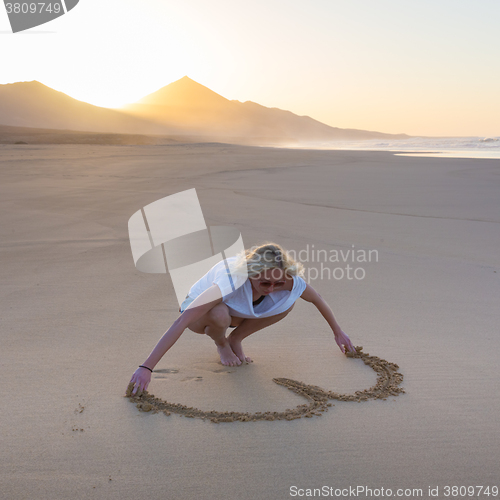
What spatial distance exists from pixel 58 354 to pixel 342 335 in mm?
1823

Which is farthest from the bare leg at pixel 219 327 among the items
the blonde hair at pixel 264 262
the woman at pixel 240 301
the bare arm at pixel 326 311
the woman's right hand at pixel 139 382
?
the bare arm at pixel 326 311

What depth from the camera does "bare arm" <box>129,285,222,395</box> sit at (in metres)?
2.46

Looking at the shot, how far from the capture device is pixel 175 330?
8.11 feet

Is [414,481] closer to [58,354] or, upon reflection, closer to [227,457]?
[227,457]

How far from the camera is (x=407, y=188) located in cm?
1050

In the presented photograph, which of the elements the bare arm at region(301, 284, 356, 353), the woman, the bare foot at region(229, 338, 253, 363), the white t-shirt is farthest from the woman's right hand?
the bare arm at region(301, 284, 356, 353)

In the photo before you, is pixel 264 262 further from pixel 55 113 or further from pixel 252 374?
pixel 55 113

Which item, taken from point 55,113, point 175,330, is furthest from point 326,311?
point 55,113

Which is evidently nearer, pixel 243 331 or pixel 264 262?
pixel 264 262

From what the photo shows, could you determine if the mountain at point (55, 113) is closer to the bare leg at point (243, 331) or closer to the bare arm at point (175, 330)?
the bare leg at point (243, 331)

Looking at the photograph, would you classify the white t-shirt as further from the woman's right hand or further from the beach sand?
the woman's right hand

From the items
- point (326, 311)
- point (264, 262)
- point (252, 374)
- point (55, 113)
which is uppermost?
point (264, 262)

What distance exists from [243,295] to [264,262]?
26 centimetres

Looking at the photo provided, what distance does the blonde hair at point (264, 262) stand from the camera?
8.44 ft
